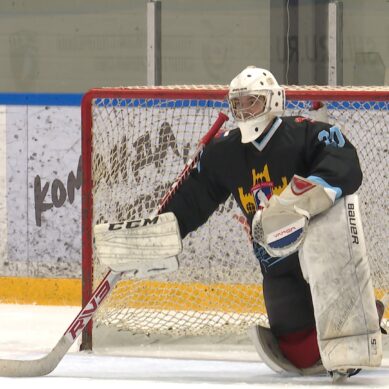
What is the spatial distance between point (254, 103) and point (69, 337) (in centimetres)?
94

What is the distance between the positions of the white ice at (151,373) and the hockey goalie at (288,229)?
4.2 inches

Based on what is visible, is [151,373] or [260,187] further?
[151,373]

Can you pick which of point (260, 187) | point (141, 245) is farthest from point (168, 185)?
point (260, 187)

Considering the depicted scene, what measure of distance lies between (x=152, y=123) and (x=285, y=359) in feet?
5.16

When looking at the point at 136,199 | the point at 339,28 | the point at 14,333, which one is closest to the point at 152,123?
the point at 136,199

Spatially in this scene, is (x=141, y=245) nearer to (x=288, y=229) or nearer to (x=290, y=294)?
(x=290, y=294)

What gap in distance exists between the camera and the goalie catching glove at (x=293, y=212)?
445 centimetres

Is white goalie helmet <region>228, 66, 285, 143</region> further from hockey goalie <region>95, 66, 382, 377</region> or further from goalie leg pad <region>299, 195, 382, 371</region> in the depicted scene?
goalie leg pad <region>299, 195, 382, 371</region>

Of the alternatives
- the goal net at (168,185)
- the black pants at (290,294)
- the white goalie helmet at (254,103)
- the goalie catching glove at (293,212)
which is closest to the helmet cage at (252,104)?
the white goalie helmet at (254,103)

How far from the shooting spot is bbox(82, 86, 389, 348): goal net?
5594mm

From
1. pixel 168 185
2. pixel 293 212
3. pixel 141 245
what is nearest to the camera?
pixel 293 212

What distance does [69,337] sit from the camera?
16.1 feet

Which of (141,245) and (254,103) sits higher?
(254,103)

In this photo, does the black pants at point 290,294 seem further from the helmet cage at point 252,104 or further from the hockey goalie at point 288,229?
the helmet cage at point 252,104
